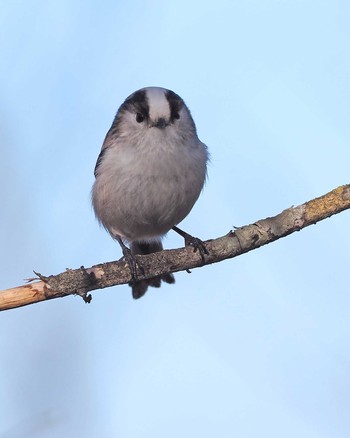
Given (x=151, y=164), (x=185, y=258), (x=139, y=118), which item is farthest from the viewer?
(x=139, y=118)

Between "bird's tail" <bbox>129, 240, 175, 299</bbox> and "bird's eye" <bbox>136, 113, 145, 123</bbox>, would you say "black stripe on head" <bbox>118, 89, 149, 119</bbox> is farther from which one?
"bird's tail" <bbox>129, 240, 175, 299</bbox>

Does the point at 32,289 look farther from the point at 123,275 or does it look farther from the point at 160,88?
the point at 160,88

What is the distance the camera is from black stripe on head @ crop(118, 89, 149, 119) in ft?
13.8

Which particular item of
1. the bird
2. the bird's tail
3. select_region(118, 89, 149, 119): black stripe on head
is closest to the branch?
the bird

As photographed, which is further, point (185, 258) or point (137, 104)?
point (137, 104)

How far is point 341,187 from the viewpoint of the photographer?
11.6 feet

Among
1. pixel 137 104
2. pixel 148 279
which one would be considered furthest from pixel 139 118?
pixel 148 279

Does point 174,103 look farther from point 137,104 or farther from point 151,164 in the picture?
point 151,164

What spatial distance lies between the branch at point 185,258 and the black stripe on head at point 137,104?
39.9 inches

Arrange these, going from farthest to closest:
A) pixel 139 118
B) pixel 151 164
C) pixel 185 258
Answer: pixel 139 118, pixel 151 164, pixel 185 258

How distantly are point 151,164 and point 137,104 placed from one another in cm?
45

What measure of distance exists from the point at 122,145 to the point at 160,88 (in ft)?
1.61

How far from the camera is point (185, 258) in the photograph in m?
3.65

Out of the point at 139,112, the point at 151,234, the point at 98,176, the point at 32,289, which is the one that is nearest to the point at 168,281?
the point at 151,234
